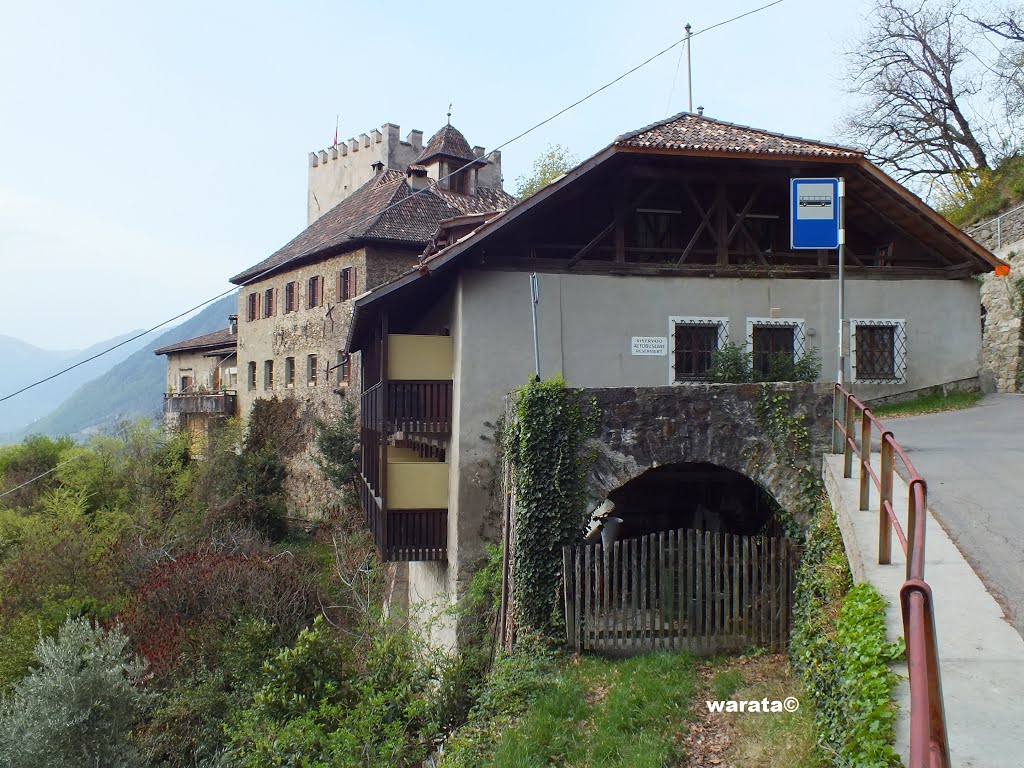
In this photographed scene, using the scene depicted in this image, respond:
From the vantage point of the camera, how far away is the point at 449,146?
31.4 metres

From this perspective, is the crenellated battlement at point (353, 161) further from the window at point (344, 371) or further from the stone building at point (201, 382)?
the window at point (344, 371)

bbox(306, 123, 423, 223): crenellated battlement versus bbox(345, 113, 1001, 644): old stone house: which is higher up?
bbox(306, 123, 423, 223): crenellated battlement

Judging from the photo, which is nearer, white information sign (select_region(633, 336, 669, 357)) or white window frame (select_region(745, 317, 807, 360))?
white information sign (select_region(633, 336, 669, 357))

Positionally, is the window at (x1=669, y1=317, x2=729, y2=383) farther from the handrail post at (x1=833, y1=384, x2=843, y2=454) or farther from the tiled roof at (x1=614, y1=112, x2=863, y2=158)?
the handrail post at (x1=833, y1=384, x2=843, y2=454)

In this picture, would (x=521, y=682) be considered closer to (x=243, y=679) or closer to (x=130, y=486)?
(x=243, y=679)

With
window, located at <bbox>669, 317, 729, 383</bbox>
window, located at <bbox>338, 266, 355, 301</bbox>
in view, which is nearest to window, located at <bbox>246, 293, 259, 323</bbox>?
window, located at <bbox>338, 266, 355, 301</bbox>

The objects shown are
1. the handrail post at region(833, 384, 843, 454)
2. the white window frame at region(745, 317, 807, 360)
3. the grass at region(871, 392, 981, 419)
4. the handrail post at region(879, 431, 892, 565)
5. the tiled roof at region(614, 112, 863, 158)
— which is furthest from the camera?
the white window frame at region(745, 317, 807, 360)

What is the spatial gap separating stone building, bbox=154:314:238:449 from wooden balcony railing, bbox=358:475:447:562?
26.6 m

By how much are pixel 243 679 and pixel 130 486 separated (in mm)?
21705

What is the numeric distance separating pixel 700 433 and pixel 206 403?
3447cm

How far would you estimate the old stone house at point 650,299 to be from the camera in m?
13.8

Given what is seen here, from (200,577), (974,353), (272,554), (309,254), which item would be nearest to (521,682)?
(974,353)

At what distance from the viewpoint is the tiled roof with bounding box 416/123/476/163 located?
31266 millimetres

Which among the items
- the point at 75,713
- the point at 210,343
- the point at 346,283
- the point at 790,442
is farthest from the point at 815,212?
the point at 210,343
